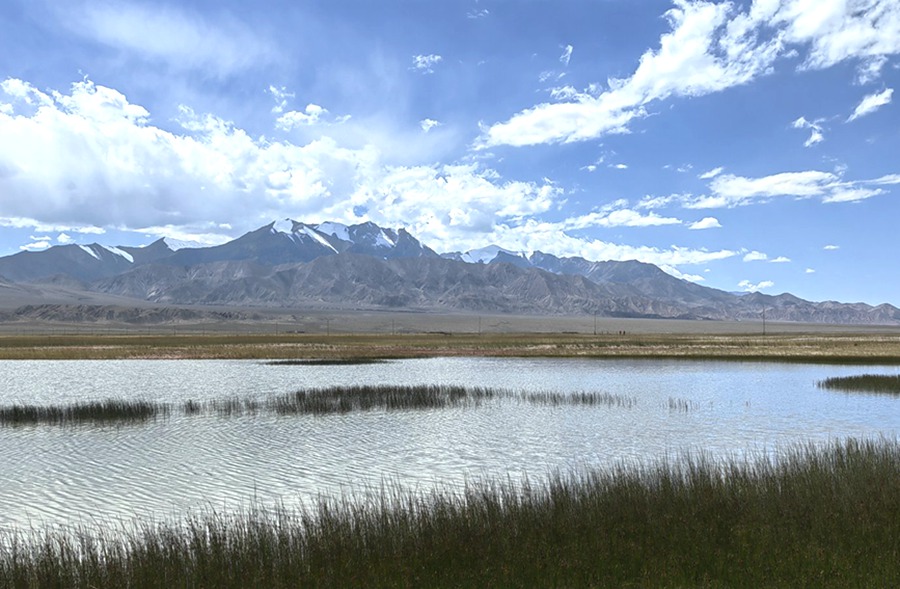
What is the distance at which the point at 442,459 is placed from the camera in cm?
2325

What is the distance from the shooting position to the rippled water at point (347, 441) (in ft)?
62.3

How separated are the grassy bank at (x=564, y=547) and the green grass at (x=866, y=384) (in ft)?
110

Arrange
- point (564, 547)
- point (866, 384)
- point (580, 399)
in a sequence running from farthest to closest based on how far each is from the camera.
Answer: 1. point (866, 384)
2. point (580, 399)
3. point (564, 547)

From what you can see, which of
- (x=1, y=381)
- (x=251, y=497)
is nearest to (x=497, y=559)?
(x=251, y=497)

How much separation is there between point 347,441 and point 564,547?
54.4 feet

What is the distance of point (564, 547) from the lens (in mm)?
11508

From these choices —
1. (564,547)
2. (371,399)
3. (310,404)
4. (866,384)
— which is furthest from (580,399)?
(564,547)

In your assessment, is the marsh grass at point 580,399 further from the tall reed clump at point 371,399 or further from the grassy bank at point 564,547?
the grassy bank at point 564,547

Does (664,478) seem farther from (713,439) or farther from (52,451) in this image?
(52,451)

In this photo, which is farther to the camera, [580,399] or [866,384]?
[866,384]

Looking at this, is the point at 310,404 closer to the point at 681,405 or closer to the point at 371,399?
the point at 371,399

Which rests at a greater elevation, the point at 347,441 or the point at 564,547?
the point at 564,547

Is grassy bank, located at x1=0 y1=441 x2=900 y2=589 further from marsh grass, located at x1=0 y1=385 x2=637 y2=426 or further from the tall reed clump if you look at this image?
the tall reed clump

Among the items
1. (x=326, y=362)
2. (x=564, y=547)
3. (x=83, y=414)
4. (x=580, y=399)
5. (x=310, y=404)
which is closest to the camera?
(x=564, y=547)
